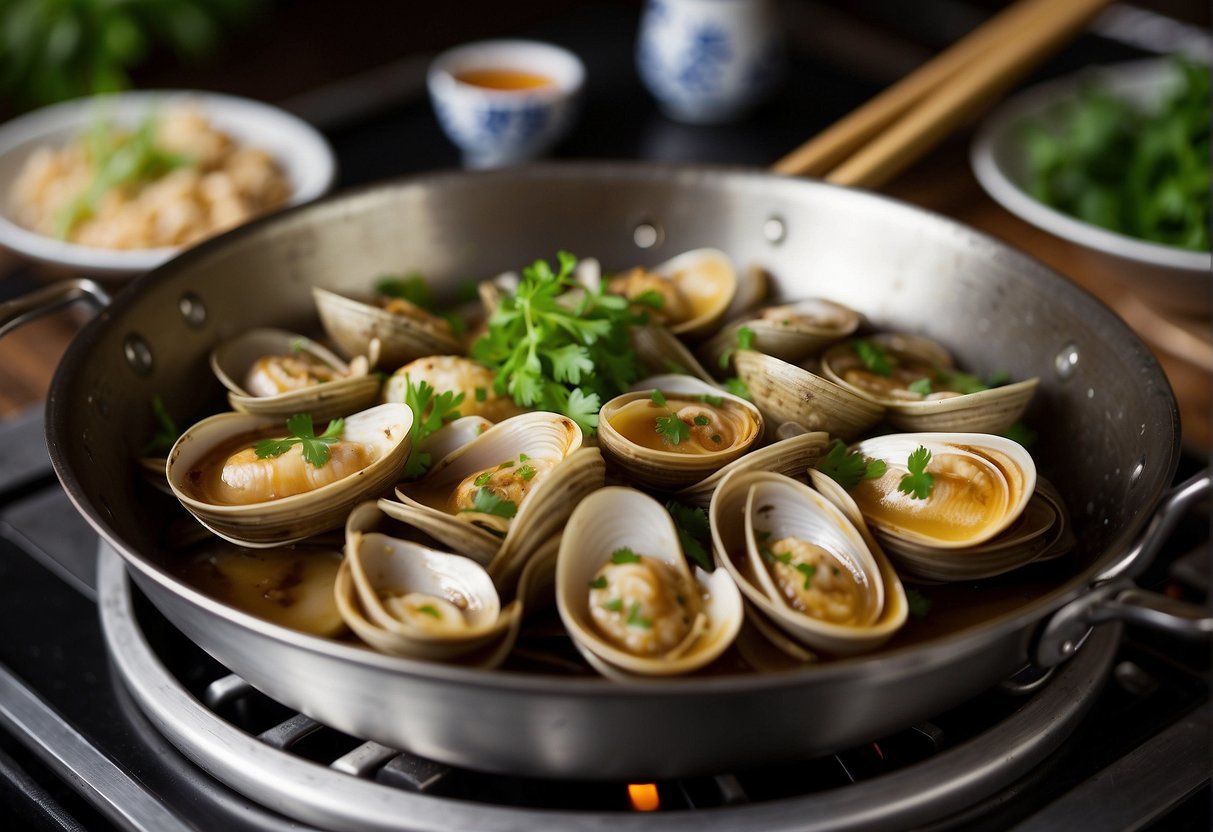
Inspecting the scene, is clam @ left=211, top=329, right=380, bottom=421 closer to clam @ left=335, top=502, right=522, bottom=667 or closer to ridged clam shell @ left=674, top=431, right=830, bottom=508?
clam @ left=335, top=502, right=522, bottom=667

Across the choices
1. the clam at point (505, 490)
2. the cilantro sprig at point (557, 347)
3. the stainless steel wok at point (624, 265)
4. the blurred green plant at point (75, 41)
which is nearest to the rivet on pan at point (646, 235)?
the stainless steel wok at point (624, 265)

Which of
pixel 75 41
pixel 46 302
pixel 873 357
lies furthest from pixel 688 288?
pixel 75 41

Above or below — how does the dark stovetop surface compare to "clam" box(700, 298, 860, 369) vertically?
below

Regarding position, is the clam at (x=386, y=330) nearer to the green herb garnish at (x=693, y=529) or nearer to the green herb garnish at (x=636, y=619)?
the green herb garnish at (x=693, y=529)

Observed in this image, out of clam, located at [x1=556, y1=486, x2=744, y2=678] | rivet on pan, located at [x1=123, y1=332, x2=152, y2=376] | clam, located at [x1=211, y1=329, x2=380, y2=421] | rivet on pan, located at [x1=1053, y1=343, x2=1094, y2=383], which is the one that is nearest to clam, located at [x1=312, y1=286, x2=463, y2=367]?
clam, located at [x1=211, y1=329, x2=380, y2=421]

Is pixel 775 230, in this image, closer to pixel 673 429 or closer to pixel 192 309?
pixel 673 429

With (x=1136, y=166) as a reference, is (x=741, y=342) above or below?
above
